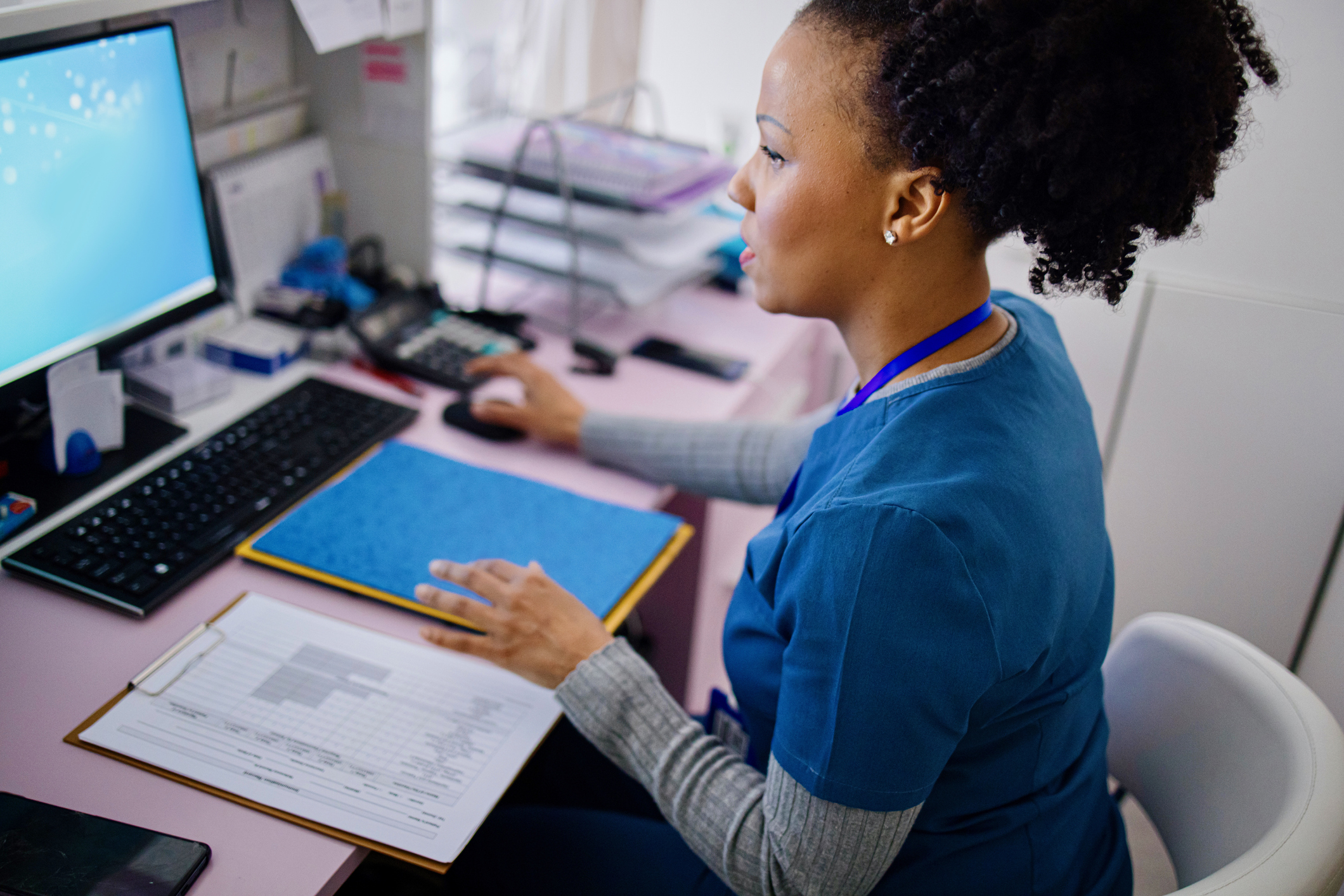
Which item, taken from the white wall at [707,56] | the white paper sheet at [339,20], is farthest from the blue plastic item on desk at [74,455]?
the white wall at [707,56]

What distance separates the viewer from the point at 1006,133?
741 mm

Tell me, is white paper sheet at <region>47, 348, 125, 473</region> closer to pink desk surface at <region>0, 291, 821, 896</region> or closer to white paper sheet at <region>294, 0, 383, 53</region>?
pink desk surface at <region>0, 291, 821, 896</region>

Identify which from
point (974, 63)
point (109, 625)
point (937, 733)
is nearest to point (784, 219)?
point (974, 63)

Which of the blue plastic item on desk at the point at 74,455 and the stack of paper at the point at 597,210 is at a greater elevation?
the stack of paper at the point at 597,210

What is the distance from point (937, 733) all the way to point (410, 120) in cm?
122

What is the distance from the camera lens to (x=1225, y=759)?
3.22 feet

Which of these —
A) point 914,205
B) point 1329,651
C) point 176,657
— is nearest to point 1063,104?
point 914,205

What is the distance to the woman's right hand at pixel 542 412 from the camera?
4.30 feet

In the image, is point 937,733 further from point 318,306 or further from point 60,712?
point 318,306

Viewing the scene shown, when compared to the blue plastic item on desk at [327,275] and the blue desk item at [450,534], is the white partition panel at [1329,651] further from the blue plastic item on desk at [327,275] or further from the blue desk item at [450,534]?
the blue plastic item on desk at [327,275]

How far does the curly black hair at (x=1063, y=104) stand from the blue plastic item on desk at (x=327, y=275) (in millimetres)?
940

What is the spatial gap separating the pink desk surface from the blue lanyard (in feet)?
1.34

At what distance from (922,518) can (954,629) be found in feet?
0.27

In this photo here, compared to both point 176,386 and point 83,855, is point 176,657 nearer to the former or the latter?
point 83,855
